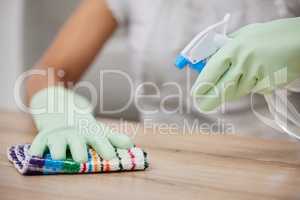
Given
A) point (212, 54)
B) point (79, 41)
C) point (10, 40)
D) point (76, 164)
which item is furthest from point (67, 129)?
point (10, 40)

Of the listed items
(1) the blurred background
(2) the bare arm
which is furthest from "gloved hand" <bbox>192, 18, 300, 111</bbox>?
(1) the blurred background

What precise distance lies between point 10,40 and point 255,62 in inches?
48.8

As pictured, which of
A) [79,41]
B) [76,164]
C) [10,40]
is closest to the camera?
[76,164]

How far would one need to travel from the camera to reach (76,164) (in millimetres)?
723

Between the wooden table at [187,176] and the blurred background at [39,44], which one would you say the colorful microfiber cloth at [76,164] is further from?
the blurred background at [39,44]

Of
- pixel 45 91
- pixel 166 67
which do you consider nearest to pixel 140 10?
pixel 166 67

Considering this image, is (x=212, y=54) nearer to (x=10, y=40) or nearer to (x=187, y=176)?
(x=187, y=176)

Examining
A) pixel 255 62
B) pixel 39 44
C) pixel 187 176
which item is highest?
pixel 39 44

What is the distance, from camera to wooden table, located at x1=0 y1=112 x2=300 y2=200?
66cm

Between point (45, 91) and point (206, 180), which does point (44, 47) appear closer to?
point (45, 91)

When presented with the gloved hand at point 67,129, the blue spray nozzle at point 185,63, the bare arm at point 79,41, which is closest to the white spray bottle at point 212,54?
the blue spray nozzle at point 185,63

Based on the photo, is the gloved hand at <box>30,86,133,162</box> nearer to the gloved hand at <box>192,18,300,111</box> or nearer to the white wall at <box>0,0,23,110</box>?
the gloved hand at <box>192,18,300,111</box>

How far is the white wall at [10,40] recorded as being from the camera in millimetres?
1824

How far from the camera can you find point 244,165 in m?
0.81
